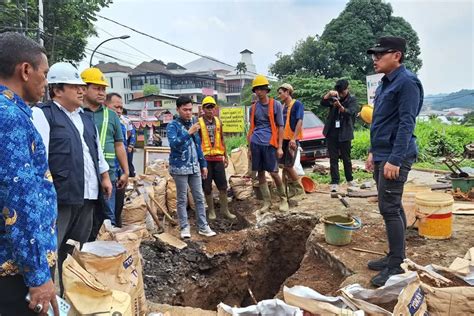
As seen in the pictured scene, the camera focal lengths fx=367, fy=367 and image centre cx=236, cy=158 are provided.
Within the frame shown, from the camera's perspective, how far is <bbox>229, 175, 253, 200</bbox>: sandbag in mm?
6766

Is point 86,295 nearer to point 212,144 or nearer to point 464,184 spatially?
point 212,144

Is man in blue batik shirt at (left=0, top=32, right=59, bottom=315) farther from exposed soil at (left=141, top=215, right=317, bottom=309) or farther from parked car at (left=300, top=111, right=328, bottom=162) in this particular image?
parked car at (left=300, top=111, right=328, bottom=162)

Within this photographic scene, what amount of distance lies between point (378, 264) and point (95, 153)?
270cm

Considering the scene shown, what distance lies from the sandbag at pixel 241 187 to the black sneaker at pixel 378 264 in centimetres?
352

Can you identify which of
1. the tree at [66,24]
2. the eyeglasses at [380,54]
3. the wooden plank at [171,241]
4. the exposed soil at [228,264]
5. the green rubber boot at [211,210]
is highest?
the tree at [66,24]

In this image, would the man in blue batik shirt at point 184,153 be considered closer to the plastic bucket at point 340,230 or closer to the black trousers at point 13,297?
the plastic bucket at point 340,230

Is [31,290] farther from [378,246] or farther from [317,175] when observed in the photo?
[317,175]

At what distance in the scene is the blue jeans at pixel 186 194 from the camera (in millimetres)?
5055

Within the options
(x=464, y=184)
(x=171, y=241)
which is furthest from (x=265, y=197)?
(x=464, y=184)

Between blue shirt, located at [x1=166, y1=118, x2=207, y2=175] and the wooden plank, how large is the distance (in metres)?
0.97

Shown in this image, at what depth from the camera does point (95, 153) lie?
305 centimetres

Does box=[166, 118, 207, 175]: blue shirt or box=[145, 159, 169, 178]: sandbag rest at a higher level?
box=[166, 118, 207, 175]: blue shirt

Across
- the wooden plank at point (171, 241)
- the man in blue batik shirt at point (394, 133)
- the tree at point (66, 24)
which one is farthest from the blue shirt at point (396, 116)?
the tree at point (66, 24)

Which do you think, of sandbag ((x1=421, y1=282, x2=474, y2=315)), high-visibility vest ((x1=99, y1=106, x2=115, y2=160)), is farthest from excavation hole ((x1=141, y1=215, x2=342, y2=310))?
sandbag ((x1=421, y1=282, x2=474, y2=315))
